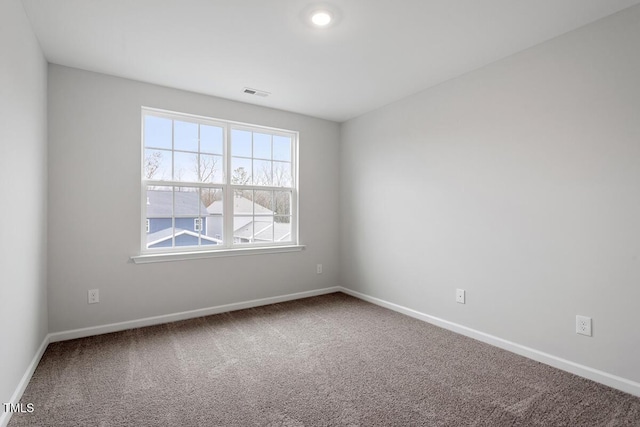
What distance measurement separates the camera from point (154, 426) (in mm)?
1723

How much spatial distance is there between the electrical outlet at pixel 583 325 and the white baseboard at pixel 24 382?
355 cm

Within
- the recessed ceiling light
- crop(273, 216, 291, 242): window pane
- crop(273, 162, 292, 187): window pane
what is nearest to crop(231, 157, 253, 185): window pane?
crop(273, 162, 292, 187): window pane

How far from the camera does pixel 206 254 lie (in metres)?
3.52

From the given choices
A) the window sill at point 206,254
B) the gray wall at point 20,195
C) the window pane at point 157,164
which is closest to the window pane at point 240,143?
the window pane at point 157,164

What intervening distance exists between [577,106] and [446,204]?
127 cm

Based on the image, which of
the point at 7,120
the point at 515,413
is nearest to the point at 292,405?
the point at 515,413

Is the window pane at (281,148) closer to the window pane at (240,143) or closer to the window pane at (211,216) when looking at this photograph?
the window pane at (240,143)

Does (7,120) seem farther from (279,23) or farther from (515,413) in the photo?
(515,413)

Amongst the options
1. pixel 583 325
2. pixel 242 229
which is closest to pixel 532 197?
pixel 583 325

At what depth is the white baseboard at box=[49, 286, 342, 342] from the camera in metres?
2.86

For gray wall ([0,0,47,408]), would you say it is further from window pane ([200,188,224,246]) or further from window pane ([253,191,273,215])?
window pane ([253,191,273,215])

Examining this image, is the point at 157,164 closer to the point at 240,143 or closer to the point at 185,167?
the point at 185,167

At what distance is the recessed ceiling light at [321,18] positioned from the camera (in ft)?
6.91

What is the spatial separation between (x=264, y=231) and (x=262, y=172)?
2.47 feet
